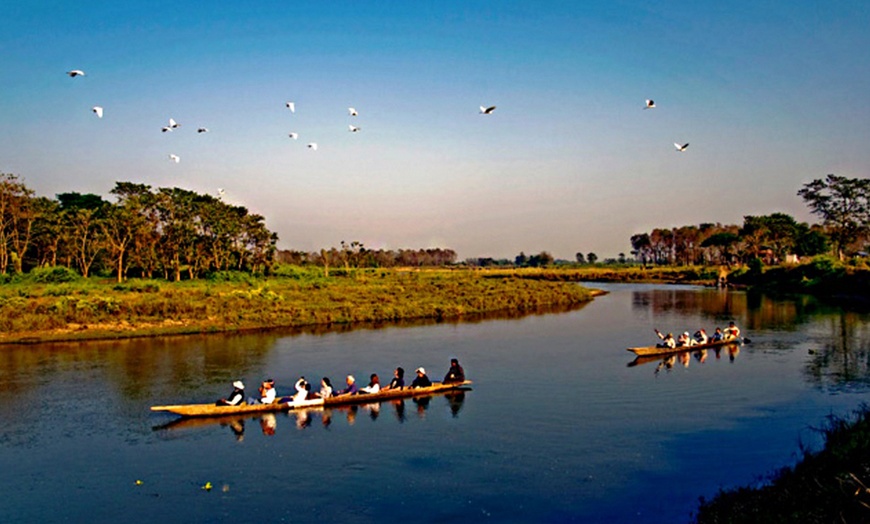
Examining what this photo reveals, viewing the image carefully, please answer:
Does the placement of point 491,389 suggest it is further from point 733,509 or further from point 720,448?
point 733,509

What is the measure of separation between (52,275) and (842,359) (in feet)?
184

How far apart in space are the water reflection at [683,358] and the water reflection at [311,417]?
10969mm

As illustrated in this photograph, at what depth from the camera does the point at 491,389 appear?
A: 24.9 m

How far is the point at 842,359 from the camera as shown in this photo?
1179 inches

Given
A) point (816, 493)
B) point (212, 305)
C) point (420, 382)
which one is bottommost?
point (420, 382)

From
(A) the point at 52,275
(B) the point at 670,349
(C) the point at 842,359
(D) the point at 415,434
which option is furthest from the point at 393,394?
(A) the point at 52,275

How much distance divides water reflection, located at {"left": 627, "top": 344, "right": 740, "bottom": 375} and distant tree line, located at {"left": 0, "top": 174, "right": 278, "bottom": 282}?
45152mm

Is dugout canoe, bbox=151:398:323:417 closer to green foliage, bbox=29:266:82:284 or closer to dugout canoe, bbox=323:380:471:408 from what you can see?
dugout canoe, bbox=323:380:471:408

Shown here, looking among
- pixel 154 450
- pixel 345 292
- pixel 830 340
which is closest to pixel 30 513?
pixel 154 450

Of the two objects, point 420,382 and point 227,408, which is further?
point 420,382

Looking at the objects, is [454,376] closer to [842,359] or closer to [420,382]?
[420,382]

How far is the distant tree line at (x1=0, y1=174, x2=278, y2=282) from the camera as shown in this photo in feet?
192

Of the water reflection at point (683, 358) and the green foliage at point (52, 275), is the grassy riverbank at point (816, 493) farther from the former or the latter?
the green foliage at point (52, 275)

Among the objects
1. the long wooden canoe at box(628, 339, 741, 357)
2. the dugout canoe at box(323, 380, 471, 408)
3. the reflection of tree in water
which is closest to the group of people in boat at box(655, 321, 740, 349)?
the long wooden canoe at box(628, 339, 741, 357)
